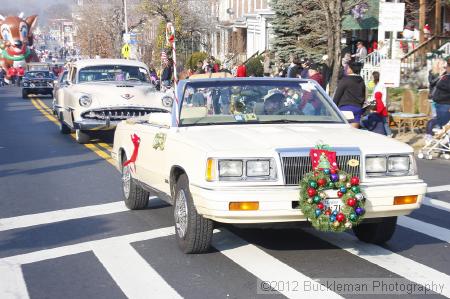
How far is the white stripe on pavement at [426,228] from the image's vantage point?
7.91m

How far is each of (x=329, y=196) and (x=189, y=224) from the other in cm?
Answer: 132

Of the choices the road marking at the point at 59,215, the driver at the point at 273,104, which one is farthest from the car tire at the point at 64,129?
the driver at the point at 273,104

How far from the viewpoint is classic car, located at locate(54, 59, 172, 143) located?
15906mm

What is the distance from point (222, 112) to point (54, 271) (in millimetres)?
2343

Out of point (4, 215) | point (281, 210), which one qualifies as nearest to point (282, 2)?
point (4, 215)

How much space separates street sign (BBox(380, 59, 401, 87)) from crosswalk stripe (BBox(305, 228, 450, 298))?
8.72 metres

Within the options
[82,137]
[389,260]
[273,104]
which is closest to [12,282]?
[273,104]

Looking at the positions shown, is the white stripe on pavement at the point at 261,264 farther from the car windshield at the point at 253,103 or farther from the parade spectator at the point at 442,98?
the parade spectator at the point at 442,98

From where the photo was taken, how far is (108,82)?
17.1m

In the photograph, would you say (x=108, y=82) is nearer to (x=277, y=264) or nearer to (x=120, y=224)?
(x=120, y=224)

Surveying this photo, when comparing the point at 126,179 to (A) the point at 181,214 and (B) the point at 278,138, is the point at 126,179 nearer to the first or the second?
(A) the point at 181,214

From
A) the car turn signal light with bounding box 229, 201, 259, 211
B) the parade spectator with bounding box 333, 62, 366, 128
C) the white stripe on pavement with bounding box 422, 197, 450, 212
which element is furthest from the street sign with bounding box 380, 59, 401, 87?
the car turn signal light with bounding box 229, 201, 259, 211

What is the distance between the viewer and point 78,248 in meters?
7.41

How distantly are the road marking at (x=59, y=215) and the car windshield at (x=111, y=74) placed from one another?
8250mm
